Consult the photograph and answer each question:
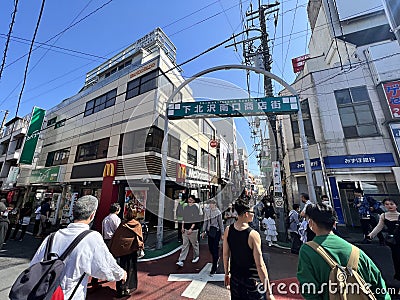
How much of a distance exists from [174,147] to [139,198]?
3489mm

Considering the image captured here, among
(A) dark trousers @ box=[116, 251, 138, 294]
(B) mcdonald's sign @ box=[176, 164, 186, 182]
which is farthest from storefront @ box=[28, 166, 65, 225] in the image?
(A) dark trousers @ box=[116, 251, 138, 294]

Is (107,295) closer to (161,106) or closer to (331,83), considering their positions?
(161,106)

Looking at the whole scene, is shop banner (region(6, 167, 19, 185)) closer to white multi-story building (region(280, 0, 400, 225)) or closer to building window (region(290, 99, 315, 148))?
white multi-story building (region(280, 0, 400, 225))

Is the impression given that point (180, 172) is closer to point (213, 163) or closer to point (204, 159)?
point (204, 159)

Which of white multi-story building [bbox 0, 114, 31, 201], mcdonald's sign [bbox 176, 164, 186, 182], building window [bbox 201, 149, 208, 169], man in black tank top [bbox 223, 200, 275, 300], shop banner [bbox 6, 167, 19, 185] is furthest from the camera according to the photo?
white multi-story building [bbox 0, 114, 31, 201]

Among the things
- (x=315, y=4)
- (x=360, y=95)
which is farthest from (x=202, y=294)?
(x=315, y=4)

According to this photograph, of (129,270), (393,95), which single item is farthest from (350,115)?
(129,270)

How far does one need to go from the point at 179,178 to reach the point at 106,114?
649 centimetres

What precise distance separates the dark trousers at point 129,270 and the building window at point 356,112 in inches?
458

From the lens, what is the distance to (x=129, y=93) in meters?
10.7

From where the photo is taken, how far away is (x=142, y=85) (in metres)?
10.1

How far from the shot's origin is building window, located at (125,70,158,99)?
9.65 m

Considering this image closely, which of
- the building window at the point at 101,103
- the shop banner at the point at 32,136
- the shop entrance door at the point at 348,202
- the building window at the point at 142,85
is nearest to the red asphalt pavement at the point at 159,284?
the shop entrance door at the point at 348,202

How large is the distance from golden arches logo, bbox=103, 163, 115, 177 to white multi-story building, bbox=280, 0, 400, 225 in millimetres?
10702
